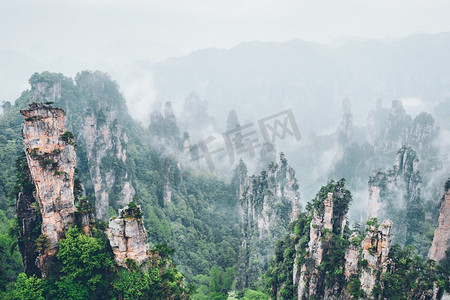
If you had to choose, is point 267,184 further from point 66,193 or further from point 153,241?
point 66,193

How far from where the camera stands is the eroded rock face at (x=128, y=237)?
63.4 feet

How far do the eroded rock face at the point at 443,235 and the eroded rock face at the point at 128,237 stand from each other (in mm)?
26917

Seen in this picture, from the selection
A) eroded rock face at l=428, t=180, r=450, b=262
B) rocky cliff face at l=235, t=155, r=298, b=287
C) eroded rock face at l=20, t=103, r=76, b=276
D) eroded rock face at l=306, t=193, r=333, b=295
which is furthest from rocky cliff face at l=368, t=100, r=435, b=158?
eroded rock face at l=20, t=103, r=76, b=276

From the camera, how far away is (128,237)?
19.5 metres

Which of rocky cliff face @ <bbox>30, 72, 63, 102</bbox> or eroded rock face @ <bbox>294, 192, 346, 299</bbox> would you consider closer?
eroded rock face @ <bbox>294, 192, 346, 299</bbox>

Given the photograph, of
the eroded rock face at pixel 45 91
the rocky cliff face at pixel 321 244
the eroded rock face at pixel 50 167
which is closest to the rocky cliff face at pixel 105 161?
the eroded rock face at pixel 45 91

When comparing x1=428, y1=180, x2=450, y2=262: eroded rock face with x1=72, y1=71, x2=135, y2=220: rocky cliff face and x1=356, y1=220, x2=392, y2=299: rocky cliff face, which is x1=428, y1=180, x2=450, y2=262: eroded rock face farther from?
x1=72, y1=71, x2=135, y2=220: rocky cliff face

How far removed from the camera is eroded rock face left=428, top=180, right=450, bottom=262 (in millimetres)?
30031

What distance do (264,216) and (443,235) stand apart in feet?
80.9

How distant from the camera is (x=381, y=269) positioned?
830 inches

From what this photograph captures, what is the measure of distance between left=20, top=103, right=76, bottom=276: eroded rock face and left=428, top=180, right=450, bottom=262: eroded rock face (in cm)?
3139

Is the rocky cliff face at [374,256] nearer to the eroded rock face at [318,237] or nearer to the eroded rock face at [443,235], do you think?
the eroded rock face at [318,237]

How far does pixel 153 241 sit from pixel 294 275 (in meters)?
26.1

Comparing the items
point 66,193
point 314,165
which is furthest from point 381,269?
point 314,165
